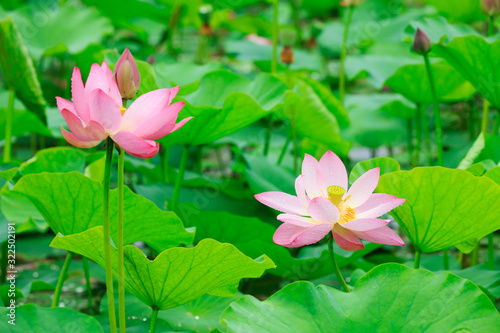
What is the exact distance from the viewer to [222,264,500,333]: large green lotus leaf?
68 cm

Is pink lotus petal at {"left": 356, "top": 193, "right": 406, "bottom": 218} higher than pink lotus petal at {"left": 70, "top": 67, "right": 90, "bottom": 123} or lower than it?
lower

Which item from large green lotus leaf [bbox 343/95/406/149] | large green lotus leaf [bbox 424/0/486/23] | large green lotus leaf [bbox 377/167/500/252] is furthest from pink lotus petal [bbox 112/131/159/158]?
large green lotus leaf [bbox 424/0/486/23]

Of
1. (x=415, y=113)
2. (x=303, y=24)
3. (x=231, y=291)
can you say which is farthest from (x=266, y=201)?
(x=303, y=24)

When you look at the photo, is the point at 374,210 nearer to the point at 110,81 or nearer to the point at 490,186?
the point at 490,186

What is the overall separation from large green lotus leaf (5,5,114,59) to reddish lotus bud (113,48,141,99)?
1365mm

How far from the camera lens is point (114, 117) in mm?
611

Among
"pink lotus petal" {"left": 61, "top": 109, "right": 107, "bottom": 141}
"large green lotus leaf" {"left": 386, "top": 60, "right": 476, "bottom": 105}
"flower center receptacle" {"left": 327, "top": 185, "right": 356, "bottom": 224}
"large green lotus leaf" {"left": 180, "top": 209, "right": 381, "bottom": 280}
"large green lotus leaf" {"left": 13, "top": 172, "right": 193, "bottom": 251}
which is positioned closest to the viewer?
"pink lotus petal" {"left": 61, "top": 109, "right": 107, "bottom": 141}

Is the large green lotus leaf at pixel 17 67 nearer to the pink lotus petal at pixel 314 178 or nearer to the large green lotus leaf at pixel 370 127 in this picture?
the pink lotus petal at pixel 314 178

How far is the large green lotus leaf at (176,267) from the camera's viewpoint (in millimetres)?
727

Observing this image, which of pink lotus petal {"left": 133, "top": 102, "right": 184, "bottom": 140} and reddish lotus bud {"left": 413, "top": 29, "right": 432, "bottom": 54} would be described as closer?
pink lotus petal {"left": 133, "top": 102, "right": 184, "bottom": 140}

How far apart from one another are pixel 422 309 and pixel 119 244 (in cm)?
39

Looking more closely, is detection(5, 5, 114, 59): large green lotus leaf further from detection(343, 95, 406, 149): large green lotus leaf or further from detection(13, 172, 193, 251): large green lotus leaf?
detection(13, 172, 193, 251): large green lotus leaf

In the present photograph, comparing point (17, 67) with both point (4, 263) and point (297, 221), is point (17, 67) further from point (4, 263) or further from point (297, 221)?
point (297, 221)

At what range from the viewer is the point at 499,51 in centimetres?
109
